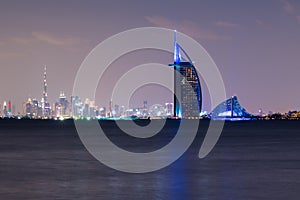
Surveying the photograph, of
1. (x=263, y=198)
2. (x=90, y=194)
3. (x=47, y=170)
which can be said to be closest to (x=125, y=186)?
(x=90, y=194)

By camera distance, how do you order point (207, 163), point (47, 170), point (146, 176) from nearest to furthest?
point (146, 176), point (47, 170), point (207, 163)

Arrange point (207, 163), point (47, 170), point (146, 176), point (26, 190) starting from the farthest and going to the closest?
point (207, 163) < point (47, 170) < point (146, 176) < point (26, 190)

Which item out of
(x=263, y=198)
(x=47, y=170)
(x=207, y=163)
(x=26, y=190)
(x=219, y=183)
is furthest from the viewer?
(x=207, y=163)

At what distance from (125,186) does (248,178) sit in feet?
26.9

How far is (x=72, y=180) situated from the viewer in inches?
1391

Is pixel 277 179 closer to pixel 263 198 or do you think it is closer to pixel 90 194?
pixel 263 198

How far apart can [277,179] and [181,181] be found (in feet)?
19.2

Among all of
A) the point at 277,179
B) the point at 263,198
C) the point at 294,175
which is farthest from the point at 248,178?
the point at 263,198

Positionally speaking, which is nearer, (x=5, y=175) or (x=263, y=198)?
(x=263, y=198)

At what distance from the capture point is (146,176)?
3734 cm

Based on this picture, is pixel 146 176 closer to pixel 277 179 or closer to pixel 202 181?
pixel 202 181

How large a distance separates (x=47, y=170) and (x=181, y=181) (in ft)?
35.8

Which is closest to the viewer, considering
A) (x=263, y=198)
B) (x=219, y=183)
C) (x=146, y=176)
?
(x=263, y=198)

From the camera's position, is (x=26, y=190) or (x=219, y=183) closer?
(x=26, y=190)
